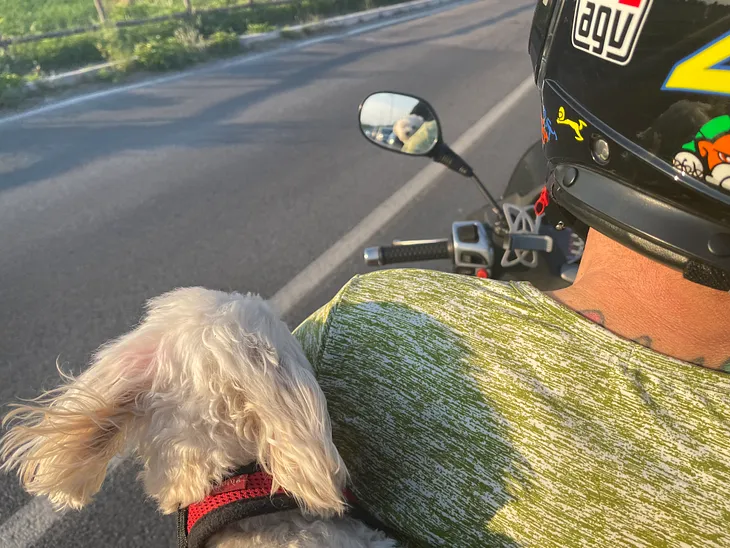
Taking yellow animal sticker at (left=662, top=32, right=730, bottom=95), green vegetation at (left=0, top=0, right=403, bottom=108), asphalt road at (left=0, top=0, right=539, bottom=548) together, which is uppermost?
yellow animal sticker at (left=662, top=32, right=730, bottom=95)

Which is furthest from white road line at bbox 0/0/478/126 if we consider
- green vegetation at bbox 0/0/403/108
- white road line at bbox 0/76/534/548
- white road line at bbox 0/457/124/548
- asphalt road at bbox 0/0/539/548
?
white road line at bbox 0/457/124/548

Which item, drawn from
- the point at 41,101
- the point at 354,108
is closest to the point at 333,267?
the point at 354,108

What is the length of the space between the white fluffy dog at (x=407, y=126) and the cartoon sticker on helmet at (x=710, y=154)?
45.2 inches

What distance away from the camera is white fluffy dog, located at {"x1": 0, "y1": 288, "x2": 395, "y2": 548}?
3.95 ft

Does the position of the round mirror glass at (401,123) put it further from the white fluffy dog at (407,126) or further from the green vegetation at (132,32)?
the green vegetation at (132,32)

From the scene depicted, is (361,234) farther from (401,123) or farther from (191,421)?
(191,421)

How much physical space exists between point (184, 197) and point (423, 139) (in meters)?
3.73

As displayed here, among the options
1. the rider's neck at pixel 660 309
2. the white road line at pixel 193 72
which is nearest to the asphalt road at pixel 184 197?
the white road line at pixel 193 72

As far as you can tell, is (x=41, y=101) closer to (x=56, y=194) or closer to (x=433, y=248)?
(x=56, y=194)

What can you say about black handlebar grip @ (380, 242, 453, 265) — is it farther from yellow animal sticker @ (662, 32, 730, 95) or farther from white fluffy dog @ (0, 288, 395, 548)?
yellow animal sticker @ (662, 32, 730, 95)

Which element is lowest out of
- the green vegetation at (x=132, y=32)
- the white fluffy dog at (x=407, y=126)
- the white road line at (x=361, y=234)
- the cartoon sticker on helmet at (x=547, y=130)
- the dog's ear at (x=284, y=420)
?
the white road line at (x=361, y=234)

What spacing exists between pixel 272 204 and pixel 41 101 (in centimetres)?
467

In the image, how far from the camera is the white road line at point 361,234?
13.0 ft

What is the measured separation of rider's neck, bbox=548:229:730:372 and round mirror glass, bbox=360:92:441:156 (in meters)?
1.06
